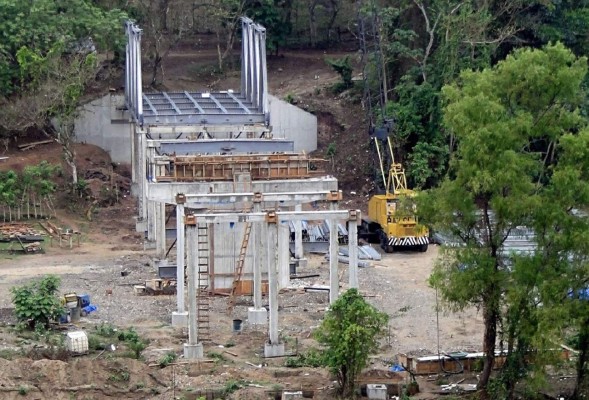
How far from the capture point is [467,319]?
38375mm

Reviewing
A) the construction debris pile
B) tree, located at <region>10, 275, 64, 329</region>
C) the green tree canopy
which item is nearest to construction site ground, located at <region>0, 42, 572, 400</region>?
the construction debris pile

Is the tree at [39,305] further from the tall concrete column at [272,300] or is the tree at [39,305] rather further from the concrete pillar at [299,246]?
the concrete pillar at [299,246]

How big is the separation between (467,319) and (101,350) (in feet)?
31.9

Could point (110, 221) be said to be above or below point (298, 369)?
above

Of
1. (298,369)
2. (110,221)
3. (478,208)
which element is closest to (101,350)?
(298,369)

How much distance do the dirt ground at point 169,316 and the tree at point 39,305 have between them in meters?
0.49

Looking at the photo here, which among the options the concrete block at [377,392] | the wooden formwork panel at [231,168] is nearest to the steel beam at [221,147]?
the wooden formwork panel at [231,168]


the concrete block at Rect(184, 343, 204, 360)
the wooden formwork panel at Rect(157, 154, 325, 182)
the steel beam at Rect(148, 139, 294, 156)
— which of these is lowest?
the concrete block at Rect(184, 343, 204, 360)

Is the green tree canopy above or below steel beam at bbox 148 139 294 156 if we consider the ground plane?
above

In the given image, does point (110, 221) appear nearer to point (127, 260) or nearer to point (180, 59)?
point (127, 260)

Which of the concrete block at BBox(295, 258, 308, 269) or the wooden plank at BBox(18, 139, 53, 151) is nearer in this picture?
the concrete block at BBox(295, 258, 308, 269)

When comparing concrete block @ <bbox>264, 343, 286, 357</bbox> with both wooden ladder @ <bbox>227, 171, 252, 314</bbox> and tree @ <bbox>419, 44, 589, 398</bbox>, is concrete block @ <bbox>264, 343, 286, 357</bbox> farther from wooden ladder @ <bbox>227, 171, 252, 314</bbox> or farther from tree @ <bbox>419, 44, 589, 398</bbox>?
tree @ <bbox>419, 44, 589, 398</bbox>

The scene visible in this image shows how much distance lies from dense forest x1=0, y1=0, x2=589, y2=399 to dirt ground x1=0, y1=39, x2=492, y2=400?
209cm

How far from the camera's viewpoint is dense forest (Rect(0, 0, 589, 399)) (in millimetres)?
30109
